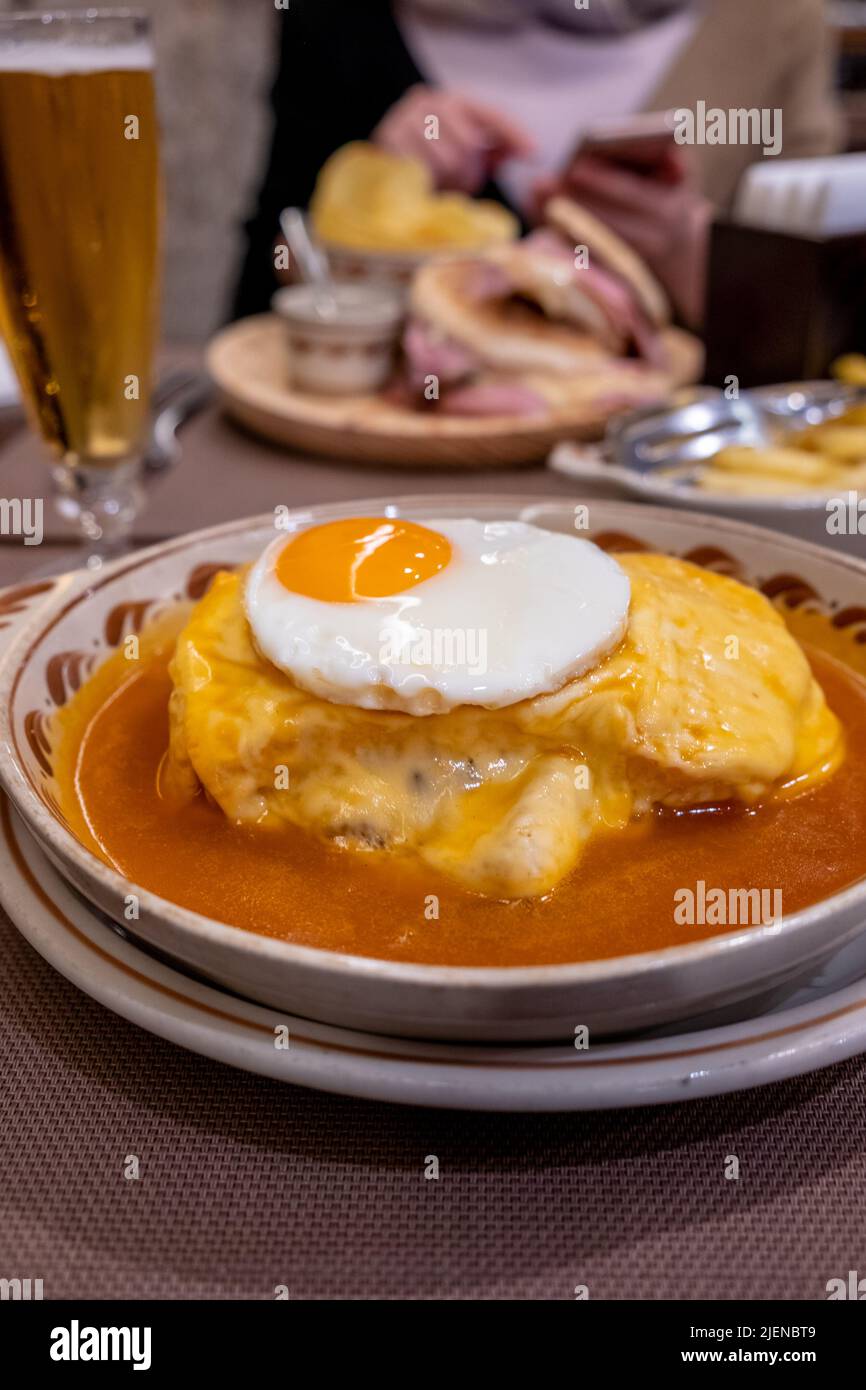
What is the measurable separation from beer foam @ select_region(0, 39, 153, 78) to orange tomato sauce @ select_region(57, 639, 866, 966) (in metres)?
1.08

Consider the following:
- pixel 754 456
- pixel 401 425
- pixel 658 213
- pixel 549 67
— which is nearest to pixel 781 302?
pixel 754 456

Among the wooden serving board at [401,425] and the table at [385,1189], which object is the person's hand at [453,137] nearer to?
the wooden serving board at [401,425]

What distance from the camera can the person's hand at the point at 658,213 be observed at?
10.8 ft

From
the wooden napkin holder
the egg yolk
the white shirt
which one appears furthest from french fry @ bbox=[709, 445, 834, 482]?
the white shirt

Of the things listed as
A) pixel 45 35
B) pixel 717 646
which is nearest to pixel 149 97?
pixel 45 35

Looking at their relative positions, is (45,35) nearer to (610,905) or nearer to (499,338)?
(499,338)

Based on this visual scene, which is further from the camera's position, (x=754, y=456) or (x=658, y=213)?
(x=658, y=213)

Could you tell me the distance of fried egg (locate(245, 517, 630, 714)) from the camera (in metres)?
1.14

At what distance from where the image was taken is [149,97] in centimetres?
185

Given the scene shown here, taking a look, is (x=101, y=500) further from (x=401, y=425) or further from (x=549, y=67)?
(x=549, y=67)

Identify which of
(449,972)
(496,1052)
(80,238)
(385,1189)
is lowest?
(385,1189)

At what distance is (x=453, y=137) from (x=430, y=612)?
345 centimetres

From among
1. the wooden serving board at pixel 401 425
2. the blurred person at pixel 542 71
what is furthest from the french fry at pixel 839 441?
the blurred person at pixel 542 71

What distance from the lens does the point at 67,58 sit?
1.72m
